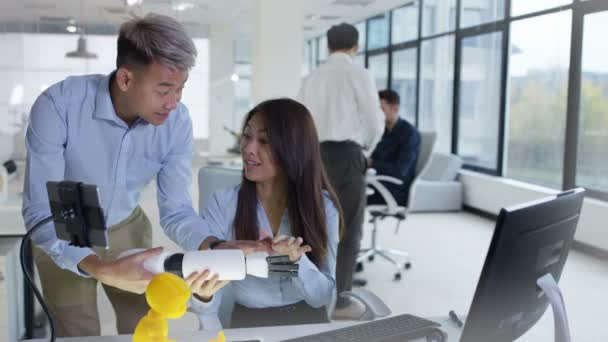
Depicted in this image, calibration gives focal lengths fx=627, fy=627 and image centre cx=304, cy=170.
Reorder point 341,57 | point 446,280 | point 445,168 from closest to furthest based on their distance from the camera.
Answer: point 341,57, point 446,280, point 445,168

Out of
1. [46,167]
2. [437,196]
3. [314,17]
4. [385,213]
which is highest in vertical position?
Answer: [314,17]

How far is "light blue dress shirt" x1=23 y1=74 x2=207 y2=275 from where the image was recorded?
1.67 metres

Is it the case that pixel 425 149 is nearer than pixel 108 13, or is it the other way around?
pixel 108 13

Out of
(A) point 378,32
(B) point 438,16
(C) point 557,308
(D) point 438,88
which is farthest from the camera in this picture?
(A) point 378,32

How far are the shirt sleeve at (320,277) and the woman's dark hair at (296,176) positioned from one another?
30 millimetres

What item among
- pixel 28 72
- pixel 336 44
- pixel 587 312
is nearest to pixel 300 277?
pixel 336 44

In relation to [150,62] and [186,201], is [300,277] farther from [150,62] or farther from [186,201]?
[150,62]

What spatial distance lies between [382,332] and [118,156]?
0.99 m

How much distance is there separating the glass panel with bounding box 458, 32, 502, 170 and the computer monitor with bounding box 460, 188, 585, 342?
6120 mm

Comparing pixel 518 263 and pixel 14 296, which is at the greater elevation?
pixel 518 263

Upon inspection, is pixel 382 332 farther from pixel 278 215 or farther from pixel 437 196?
pixel 437 196

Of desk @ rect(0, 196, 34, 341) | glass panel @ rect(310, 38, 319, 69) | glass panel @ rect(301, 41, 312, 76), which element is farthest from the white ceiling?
glass panel @ rect(301, 41, 312, 76)

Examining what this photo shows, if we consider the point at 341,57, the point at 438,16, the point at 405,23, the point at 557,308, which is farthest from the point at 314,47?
the point at 557,308

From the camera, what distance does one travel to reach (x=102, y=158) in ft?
6.28
